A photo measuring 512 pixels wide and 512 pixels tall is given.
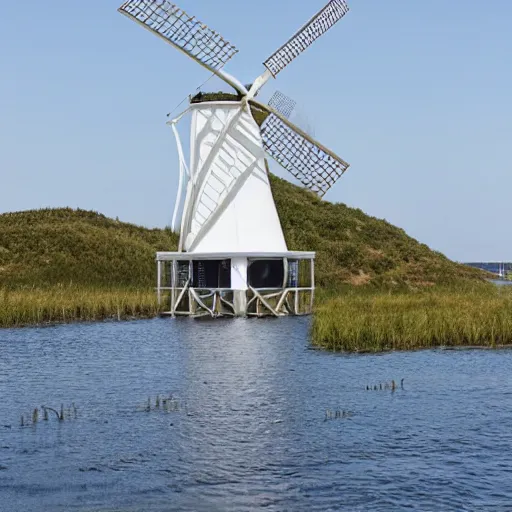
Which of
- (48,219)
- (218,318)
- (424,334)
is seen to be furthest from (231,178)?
(48,219)

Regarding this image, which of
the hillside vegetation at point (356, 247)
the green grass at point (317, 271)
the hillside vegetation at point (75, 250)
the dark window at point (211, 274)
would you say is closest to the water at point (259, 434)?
the green grass at point (317, 271)

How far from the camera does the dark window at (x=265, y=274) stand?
44.0 meters

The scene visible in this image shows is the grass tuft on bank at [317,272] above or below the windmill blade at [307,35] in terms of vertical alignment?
below

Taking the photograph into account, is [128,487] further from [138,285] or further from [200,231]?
[138,285]

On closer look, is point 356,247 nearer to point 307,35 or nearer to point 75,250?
point 75,250

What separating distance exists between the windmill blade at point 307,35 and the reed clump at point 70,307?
12.2 metres

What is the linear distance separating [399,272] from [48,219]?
30.0m

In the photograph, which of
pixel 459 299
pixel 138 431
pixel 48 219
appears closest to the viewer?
Result: pixel 138 431

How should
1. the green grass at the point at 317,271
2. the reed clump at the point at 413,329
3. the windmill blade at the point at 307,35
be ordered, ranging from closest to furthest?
the reed clump at the point at 413,329
the green grass at the point at 317,271
the windmill blade at the point at 307,35

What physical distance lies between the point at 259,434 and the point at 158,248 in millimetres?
59316

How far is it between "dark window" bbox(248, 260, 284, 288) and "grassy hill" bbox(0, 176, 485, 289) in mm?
15066

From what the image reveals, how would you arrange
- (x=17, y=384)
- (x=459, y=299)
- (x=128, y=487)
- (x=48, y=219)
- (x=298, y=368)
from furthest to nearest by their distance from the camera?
(x=48, y=219) < (x=459, y=299) < (x=298, y=368) < (x=17, y=384) < (x=128, y=487)

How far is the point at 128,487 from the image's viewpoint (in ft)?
42.6

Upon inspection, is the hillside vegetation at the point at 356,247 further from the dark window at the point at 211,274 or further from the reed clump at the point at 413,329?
the reed clump at the point at 413,329
